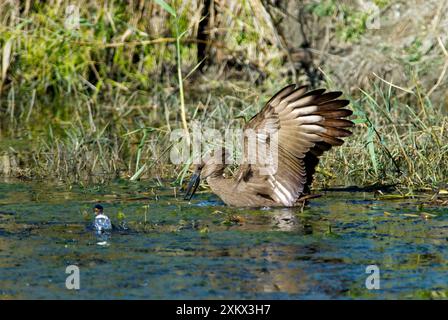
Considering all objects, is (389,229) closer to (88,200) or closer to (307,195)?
(307,195)

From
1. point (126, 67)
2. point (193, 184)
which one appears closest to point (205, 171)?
point (193, 184)

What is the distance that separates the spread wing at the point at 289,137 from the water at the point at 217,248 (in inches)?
9.2

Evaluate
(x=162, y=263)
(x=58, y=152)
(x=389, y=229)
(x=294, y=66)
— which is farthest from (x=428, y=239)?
(x=294, y=66)

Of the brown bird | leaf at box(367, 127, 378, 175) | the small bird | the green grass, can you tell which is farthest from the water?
the green grass

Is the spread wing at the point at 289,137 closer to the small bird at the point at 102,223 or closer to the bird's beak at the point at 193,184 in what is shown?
the bird's beak at the point at 193,184

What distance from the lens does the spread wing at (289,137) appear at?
777cm

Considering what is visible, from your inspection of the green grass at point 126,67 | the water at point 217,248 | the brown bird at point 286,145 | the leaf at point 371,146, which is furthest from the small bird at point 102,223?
the green grass at point 126,67

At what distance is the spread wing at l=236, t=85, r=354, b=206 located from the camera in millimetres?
7766

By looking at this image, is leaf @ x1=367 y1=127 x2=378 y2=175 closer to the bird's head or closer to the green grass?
the bird's head

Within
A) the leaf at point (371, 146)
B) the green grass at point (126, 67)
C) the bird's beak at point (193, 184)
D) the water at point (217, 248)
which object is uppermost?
the green grass at point (126, 67)

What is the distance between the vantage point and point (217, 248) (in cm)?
657

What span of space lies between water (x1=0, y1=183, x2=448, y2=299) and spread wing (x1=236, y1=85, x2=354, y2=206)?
0.77 feet

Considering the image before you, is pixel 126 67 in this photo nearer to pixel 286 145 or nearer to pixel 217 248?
pixel 286 145

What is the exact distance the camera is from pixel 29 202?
8.22 metres
